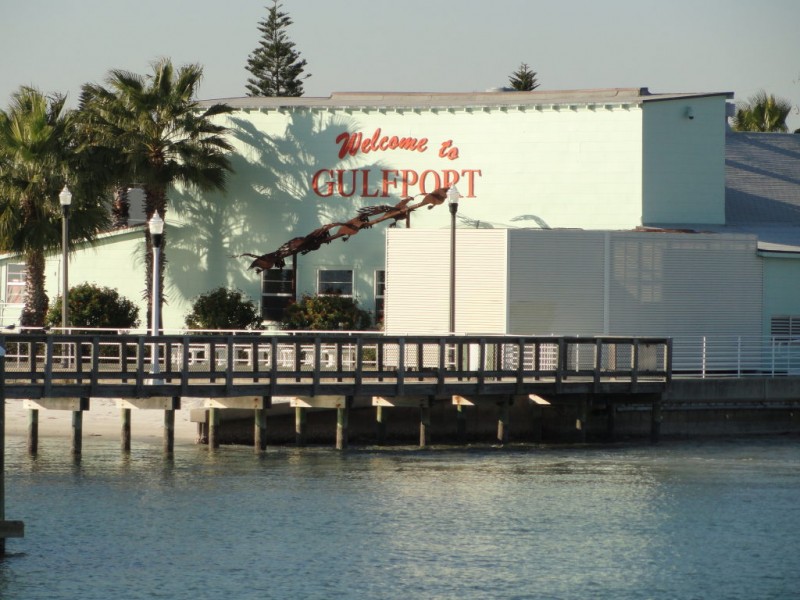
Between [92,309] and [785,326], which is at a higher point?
[92,309]

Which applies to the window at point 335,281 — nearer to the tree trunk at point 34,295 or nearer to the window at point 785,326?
the tree trunk at point 34,295

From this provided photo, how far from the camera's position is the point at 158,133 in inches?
1993

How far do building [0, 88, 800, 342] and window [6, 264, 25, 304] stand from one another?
45 millimetres

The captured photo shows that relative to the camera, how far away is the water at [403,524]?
24.8m

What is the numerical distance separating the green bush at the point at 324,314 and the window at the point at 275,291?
2206 mm

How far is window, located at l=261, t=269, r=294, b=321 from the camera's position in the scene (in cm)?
5112

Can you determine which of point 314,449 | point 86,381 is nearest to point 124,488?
point 86,381

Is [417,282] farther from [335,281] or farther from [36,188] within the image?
[36,188]

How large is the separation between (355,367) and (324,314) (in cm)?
1077

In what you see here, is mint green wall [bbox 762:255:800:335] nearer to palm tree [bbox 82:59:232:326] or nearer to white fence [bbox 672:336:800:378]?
white fence [bbox 672:336:800:378]

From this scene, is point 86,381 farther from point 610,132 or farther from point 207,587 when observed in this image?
point 610,132

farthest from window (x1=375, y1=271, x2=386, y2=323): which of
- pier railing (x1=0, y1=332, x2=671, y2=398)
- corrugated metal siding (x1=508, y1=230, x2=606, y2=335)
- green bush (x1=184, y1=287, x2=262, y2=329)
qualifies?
corrugated metal siding (x1=508, y1=230, x2=606, y2=335)

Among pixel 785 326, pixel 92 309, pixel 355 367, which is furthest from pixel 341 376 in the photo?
pixel 92 309

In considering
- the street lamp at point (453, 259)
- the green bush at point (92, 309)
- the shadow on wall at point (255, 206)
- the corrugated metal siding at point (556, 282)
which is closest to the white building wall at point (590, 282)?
the corrugated metal siding at point (556, 282)
